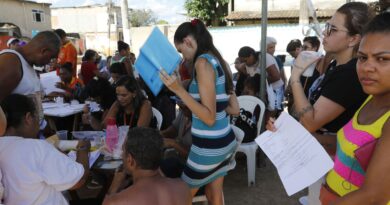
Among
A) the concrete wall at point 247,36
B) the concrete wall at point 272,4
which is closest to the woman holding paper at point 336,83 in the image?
the concrete wall at point 247,36

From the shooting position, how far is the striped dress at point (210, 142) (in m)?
2.01

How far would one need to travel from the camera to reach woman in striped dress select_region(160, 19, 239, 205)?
1.88 m

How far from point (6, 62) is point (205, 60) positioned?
144cm

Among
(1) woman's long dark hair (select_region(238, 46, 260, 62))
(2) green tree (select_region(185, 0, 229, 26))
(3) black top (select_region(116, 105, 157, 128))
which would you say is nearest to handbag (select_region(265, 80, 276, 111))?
(1) woman's long dark hair (select_region(238, 46, 260, 62))

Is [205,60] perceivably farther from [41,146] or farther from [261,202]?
[261,202]

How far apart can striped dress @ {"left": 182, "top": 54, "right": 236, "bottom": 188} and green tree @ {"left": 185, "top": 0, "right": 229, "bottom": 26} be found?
17134 mm

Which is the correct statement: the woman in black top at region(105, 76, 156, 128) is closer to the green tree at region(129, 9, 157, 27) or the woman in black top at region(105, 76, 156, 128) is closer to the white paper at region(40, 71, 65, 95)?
the white paper at region(40, 71, 65, 95)

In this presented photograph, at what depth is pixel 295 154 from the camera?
125 centimetres

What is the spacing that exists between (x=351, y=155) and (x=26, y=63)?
2290 millimetres

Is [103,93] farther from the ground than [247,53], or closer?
closer

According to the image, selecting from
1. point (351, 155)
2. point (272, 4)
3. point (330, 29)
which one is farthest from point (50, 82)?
point (272, 4)

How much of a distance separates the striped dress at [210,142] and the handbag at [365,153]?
3.42ft

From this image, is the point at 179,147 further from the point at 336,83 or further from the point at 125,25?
the point at 125,25

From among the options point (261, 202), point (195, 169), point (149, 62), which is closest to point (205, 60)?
point (149, 62)
